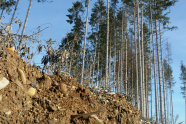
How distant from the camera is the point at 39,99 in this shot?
2934 mm

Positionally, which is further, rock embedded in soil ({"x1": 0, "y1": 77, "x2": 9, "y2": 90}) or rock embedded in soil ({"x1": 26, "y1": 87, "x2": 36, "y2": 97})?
rock embedded in soil ({"x1": 26, "y1": 87, "x2": 36, "y2": 97})

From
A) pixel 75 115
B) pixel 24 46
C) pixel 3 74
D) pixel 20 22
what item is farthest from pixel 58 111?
pixel 20 22

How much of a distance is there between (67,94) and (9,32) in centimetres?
159

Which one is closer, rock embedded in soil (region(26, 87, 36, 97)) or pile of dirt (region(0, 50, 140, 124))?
pile of dirt (region(0, 50, 140, 124))

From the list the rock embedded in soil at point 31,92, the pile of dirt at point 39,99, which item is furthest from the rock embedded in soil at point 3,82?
the rock embedded in soil at point 31,92

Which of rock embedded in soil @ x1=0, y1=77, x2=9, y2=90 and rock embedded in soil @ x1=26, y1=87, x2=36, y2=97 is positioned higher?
rock embedded in soil @ x1=0, y1=77, x2=9, y2=90

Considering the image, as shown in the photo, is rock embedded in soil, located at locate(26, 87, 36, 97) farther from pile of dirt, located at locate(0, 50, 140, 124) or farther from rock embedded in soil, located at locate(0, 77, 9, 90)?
rock embedded in soil, located at locate(0, 77, 9, 90)

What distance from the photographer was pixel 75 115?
3.07 m

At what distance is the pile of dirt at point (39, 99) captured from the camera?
2.60 m

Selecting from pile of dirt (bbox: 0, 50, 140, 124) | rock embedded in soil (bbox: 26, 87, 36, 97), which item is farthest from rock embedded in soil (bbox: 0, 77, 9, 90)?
rock embedded in soil (bbox: 26, 87, 36, 97)

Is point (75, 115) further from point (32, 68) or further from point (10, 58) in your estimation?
point (10, 58)

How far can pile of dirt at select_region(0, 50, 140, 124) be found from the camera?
2.60 metres

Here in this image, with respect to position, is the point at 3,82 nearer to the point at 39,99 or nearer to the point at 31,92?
the point at 31,92

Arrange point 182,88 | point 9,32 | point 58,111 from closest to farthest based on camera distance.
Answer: point 58,111 → point 9,32 → point 182,88
